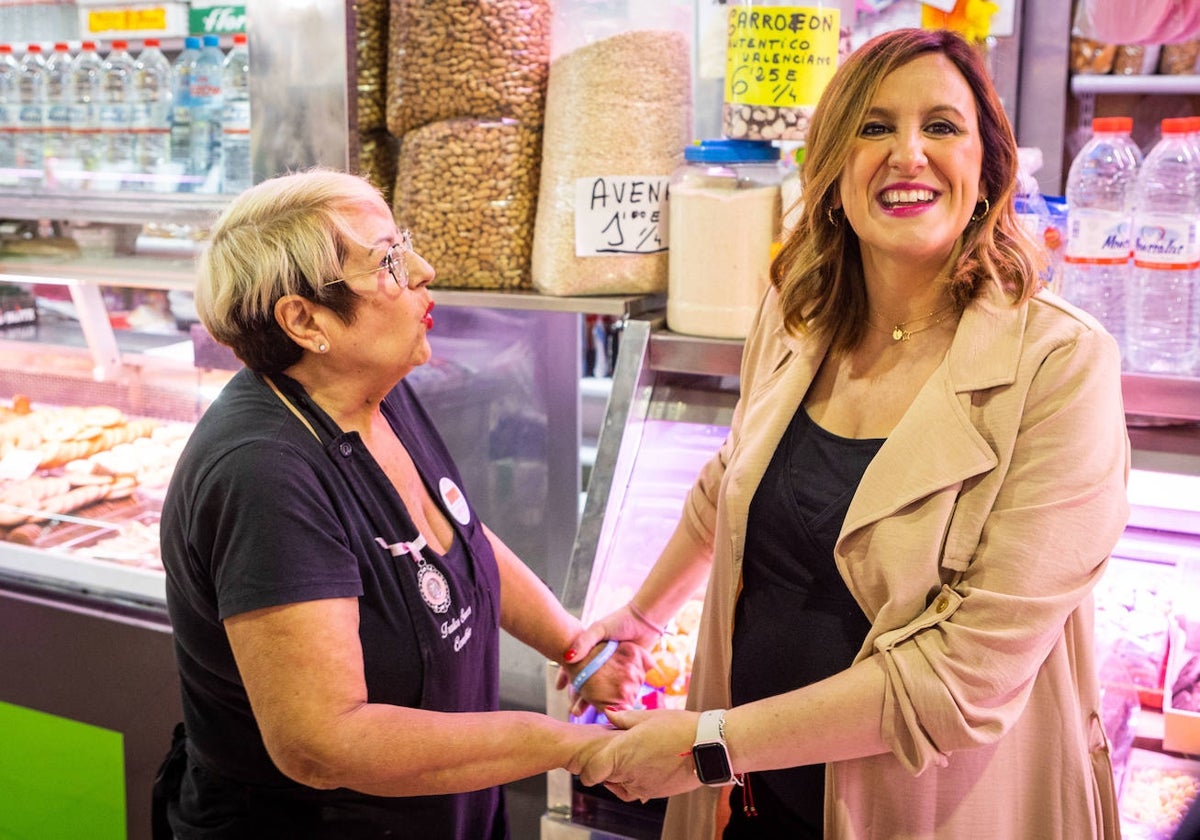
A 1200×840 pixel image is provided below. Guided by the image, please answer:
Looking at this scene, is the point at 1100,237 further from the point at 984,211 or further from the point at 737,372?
the point at 737,372

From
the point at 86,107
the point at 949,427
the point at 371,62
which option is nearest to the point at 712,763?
the point at 949,427

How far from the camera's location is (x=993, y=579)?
4.55ft

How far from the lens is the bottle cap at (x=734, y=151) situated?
2.09 meters

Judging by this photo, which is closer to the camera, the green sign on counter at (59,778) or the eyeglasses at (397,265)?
the eyeglasses at (397,265)

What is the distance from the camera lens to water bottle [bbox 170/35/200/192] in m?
3.03

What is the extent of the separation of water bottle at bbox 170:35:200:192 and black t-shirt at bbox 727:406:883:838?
2.02m

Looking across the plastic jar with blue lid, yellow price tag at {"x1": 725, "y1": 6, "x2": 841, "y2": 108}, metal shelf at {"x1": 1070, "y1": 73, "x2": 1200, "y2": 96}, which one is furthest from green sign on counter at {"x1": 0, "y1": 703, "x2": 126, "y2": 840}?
metal shelf at {"x1": 1070, "y1": 73, "x2": 1200, "y2": 96}

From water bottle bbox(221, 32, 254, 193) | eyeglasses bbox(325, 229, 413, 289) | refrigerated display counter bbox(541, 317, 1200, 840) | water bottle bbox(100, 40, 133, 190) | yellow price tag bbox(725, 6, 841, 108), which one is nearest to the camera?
eyeglasses bbox(325, 229, 413, 289)

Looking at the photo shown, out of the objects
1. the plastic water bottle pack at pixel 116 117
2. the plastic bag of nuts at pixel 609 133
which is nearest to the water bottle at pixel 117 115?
the plastic water bottle pack at pixel 116 117

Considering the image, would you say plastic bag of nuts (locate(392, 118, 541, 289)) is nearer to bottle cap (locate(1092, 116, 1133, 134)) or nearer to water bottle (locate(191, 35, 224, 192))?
water bottle (locate(191, 35, 224, 192))

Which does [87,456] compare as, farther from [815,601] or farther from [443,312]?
[815,601]

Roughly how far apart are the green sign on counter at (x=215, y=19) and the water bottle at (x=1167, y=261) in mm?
2395

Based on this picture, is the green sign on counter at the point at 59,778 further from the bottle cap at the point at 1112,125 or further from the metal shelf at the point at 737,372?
the bottle cap at the point at 1112,125

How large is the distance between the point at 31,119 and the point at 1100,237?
279 centimetres
